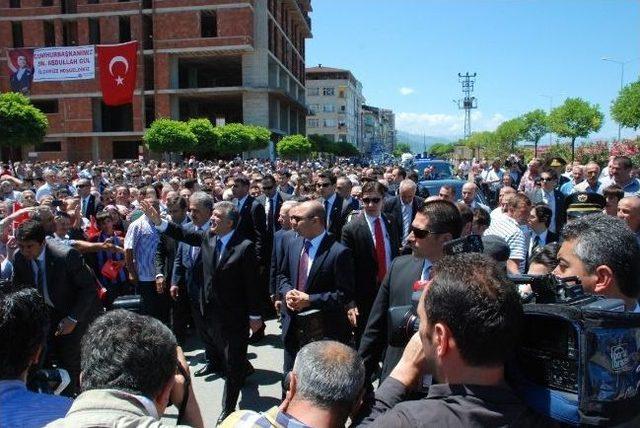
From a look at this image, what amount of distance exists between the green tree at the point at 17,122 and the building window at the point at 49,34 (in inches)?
605

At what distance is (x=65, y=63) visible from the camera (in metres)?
43.6

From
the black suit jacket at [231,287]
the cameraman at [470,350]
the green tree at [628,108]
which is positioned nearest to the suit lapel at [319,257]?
the black suit jacket at [231,287]

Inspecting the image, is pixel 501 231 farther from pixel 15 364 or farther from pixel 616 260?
pixel 15 364

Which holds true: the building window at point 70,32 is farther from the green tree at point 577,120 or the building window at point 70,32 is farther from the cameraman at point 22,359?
the cameraman at point 22,359

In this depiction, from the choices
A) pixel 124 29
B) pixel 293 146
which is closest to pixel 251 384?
pixel 293 146

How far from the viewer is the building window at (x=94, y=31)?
49584mm

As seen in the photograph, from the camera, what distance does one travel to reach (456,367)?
1584mm

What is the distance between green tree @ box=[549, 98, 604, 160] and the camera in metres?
37.6

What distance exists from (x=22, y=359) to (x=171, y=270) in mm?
4528

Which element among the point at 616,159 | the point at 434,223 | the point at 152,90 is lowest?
the point at 434,223

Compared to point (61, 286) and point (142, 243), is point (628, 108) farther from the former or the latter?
point (61, 286)

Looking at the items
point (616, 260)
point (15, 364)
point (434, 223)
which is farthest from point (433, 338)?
point (15, 364)

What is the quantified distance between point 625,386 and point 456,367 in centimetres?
44

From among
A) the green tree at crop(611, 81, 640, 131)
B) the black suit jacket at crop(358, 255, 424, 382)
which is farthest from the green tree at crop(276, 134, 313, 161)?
the black suit jacket at crop(358, 255, 424, 382)
